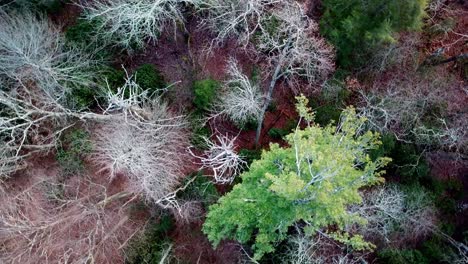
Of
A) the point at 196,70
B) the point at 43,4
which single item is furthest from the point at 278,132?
the point at 43,4

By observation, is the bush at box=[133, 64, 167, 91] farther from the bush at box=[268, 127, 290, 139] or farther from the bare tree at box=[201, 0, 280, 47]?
the bush at box=[268, 127, 290, 139]

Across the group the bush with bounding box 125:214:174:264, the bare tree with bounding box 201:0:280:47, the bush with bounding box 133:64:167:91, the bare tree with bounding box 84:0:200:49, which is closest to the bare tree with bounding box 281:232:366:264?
the bush with bounding box 125:214:174:264

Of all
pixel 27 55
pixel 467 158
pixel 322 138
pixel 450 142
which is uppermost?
pixel 27 55

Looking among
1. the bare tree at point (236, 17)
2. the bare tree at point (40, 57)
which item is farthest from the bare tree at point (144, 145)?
the bare tree at point (236, 17)

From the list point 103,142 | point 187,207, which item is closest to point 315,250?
point 187,207

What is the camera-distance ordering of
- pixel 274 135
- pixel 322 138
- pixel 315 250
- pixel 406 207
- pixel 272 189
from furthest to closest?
pixel 274 135 < pixel 406 207 < pixel 315 250 < pixel 322 138 < pixel 272 189

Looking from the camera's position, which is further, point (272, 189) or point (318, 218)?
point (318, 218)

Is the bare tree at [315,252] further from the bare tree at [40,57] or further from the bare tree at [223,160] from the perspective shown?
the bare tree at [40,57]

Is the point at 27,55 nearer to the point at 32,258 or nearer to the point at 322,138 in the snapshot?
the point at 32,258
